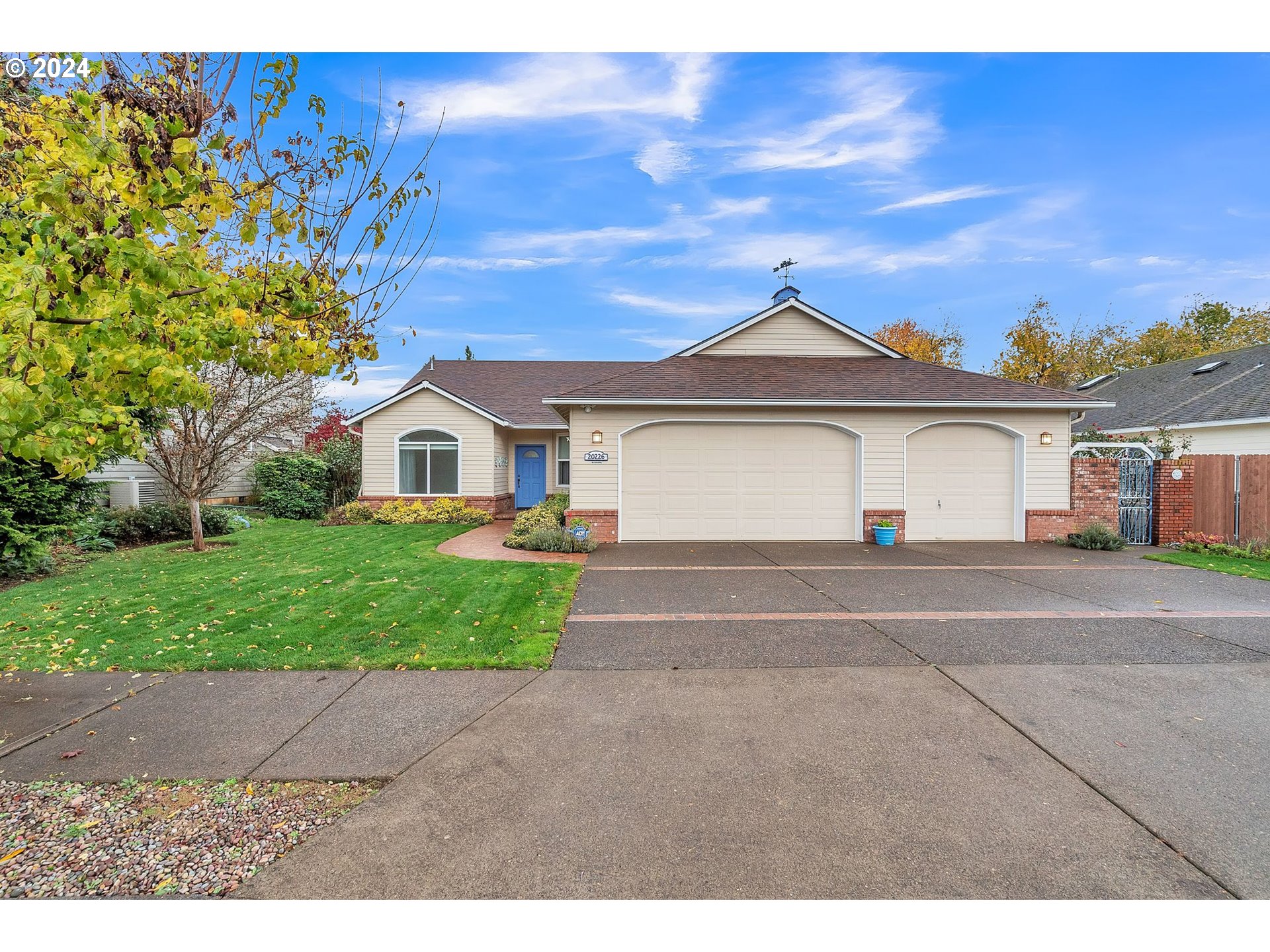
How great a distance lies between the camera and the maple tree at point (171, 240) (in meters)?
2.68

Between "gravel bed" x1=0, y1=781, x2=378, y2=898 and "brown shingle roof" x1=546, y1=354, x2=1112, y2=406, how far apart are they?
9.57m

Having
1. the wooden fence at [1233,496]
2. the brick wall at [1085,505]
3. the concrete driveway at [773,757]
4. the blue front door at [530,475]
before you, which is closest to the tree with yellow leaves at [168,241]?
the concrete driveway at [773,757]

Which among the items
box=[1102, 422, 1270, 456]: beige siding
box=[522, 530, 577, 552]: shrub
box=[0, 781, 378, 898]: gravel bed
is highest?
box=[1102, 422, 1270, 456]: beige siding

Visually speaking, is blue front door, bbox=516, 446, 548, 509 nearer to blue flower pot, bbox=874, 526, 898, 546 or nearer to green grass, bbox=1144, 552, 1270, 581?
blue flower pot, bbox=874, 526, 898, 546

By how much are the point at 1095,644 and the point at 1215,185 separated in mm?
16279

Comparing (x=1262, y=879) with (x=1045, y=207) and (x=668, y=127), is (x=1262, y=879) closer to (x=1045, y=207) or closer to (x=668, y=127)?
(x=668, y=127)

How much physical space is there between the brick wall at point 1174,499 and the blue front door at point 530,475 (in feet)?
53.7

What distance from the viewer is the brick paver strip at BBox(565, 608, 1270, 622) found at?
6.33 meters

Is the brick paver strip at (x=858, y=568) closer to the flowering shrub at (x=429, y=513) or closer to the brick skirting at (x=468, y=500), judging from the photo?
the flowering shrub at (x=429, y=513)

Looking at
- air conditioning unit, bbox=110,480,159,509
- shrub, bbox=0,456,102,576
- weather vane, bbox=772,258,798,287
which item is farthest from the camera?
weather vane, bbox=772,258,798,287

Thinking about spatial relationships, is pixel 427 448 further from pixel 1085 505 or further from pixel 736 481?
pixel 1085 505

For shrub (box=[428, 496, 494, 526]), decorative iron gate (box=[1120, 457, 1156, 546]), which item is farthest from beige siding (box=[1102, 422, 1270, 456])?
shrub (box=[428, 496, 494, 526])

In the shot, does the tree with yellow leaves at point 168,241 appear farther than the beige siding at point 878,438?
No

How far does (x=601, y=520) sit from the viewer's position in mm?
12320
